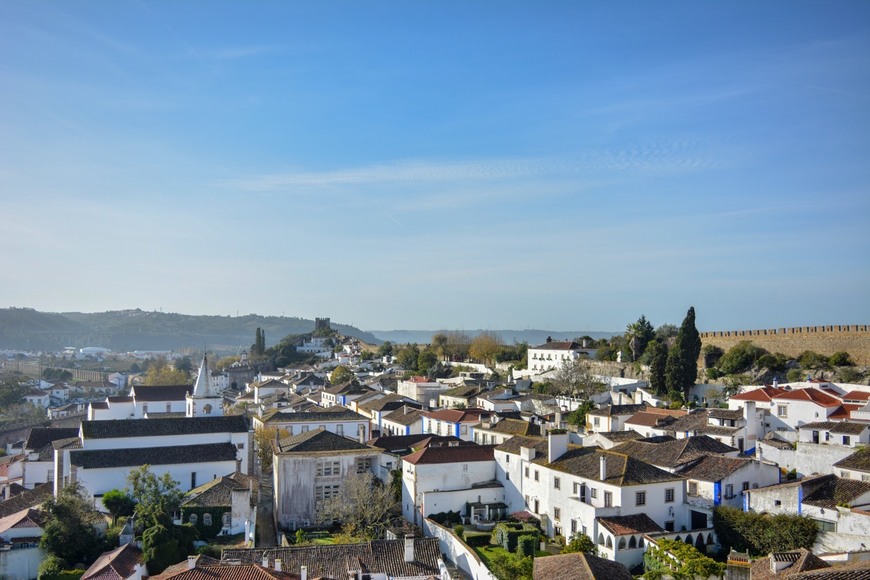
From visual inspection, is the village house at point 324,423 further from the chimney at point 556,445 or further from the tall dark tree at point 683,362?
the tall dark tree at point 683,362

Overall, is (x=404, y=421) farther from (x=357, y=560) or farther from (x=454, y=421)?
(x=357, y=560)

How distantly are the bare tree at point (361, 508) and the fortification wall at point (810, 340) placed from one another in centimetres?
3174

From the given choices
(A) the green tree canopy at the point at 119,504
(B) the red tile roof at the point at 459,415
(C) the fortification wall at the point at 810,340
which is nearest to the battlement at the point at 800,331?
(C) the fortification wall at the point at 810,340

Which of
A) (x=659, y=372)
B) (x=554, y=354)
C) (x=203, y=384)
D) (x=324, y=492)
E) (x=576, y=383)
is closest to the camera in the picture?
(x=324, y=492)

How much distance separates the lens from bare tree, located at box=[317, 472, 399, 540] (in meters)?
29.9

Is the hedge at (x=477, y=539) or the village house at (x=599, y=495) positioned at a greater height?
the village house at (x=599, y=495)

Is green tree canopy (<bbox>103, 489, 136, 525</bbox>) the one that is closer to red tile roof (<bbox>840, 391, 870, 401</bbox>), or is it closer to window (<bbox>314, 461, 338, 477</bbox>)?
window (<bbox>314, 461, 338, 477</bbox>)

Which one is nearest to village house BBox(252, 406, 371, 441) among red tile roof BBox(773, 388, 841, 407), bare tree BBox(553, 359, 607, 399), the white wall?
the white wall

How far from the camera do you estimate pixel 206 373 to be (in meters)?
44.7

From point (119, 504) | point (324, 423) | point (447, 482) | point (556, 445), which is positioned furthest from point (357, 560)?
point (324, 423)

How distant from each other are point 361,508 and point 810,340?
34.7 meters

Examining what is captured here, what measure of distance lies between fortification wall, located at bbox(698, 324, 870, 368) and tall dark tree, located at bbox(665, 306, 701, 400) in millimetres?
6850

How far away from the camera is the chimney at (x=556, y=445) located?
98.3 feet

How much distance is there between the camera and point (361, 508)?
100 ft
